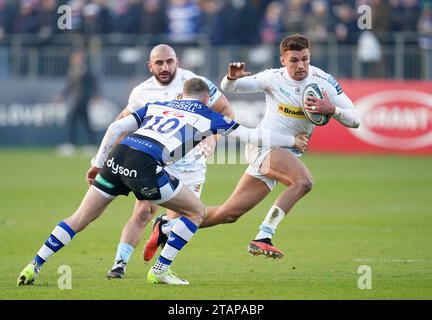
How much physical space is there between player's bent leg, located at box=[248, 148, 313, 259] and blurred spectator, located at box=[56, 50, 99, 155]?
17638mm

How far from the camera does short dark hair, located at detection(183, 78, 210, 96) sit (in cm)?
1097

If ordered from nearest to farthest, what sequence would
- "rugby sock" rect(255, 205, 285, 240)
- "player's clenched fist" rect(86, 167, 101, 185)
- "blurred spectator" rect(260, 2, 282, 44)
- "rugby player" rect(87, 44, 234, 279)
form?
"player's clenched fist" rect(86, 167, 101, 185) < "rugby sock" rect(255, 205, 285, 240) < "rugby player" rect(87, 44, 234, 279) < "blurred spectator" rect(260, 2, 282, 44)

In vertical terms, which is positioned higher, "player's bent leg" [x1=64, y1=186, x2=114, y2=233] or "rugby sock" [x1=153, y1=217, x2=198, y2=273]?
"player's bent leg" [x1=64, y1=186, x2=114, y2=233]

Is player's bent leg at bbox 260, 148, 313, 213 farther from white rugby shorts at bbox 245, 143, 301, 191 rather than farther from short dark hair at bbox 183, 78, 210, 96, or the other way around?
short dark hair at bbox 183, 78, 210, 96

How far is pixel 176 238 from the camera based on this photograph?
10852 mm

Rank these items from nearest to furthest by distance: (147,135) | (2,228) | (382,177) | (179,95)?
(147,135) → (179,95) → (2,228) → (382,177)

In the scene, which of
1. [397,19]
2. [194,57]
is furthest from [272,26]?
[397,19]

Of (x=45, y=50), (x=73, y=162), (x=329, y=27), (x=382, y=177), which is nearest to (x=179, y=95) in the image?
(x=382, y=177)

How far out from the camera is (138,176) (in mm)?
10531

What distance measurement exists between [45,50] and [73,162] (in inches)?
189

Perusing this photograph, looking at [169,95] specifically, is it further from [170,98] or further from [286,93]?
[286,93]

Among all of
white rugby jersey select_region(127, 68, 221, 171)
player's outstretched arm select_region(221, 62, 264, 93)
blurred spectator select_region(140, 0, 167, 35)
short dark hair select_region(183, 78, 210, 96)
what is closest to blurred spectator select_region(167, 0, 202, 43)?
blurred spectator select_region(140, 0, 167, 35)

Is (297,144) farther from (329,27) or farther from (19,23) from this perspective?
(19,23)

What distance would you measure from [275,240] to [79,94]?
49.1 ft
